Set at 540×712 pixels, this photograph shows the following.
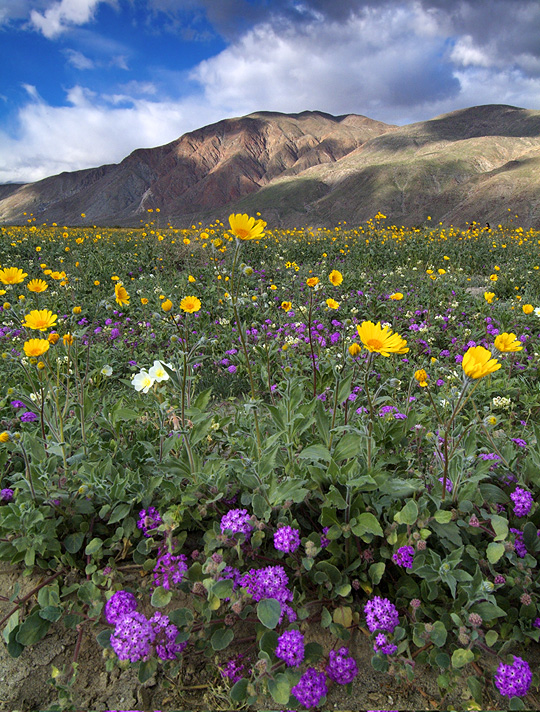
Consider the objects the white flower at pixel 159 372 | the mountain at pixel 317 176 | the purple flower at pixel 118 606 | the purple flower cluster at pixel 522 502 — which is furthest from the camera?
the mountain at pixel 317 176

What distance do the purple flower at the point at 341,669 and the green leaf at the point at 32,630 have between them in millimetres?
1058

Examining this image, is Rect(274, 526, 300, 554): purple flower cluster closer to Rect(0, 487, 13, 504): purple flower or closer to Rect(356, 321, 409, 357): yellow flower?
Rect(356, 321, 409, 357): yellow flower

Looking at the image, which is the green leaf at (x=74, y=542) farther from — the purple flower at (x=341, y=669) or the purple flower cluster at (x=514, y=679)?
the purple flower cluster at (x=514, y=679)

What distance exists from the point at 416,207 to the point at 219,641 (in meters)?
79.2

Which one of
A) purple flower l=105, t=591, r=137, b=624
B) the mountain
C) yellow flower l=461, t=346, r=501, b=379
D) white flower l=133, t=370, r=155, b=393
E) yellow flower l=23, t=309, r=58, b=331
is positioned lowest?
purple flower l=105, t=591, r=137, b=624

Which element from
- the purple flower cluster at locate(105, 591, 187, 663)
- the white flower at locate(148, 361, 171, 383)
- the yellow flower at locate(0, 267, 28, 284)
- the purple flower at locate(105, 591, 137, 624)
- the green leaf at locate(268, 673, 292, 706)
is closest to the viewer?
the green leaf at locate(268, 673, 292, 706)

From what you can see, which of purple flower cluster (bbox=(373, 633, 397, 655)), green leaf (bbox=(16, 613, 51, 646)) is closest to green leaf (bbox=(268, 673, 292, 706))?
purple flower cluster (bbox=(373, 633, 397, 655))

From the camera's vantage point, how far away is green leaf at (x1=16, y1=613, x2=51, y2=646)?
1397 mm

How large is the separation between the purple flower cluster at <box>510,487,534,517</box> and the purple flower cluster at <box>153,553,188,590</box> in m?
1.34

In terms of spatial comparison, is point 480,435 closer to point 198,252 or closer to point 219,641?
point 219,641

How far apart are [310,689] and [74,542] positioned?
3.56 feet

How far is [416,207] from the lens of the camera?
70.4 m

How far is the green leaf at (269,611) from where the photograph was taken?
4.03 ft

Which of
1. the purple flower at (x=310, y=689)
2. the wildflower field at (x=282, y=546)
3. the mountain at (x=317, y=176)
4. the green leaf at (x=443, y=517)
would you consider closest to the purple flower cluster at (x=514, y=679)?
the wildflower field at (x=282, y=546)
